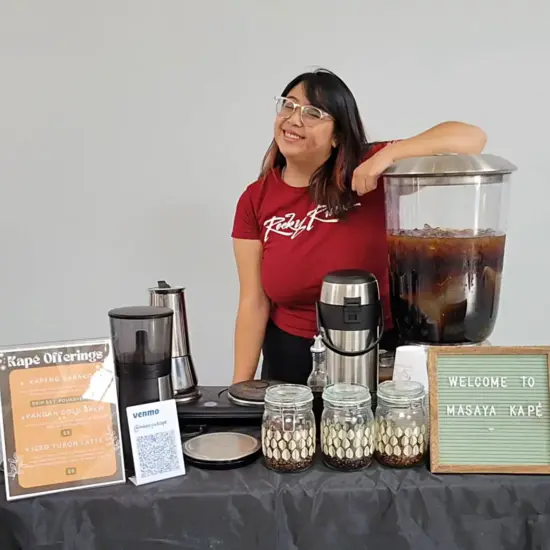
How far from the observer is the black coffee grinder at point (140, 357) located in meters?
1.03

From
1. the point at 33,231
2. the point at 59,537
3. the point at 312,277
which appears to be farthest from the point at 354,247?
the point at 33,231

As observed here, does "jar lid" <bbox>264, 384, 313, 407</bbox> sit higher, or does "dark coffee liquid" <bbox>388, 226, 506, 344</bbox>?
"dark coffee liquid" <bbox>388, 226, 506, 344</bbox>

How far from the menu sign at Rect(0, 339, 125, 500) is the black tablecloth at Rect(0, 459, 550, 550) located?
0.03 metres

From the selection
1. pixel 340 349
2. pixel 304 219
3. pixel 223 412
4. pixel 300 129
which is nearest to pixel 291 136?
pixel 300 129

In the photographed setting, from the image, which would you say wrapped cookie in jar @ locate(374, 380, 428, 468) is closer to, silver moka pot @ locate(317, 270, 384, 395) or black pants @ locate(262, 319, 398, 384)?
silver moka pot @ locate(317, 270, 384, 395)

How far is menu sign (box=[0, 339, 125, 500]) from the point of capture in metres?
0.95

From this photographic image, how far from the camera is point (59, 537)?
0.95 meters

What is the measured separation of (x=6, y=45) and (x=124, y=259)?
0.77 meters

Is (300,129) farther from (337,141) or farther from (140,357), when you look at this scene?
(140,357)

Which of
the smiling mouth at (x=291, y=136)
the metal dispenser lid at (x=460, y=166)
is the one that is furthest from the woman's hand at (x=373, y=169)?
the smiling mouth at (x=291, y=136)

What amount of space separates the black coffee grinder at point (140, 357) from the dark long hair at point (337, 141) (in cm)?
56

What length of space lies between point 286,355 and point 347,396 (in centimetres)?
68

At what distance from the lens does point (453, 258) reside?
1.15m

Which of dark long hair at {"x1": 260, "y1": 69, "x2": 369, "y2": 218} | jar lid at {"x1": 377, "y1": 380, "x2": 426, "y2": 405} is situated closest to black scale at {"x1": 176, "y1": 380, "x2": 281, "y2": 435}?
jar lid at {"x1": 377, "y1": 380, "x2": 426, "y2": 405}
